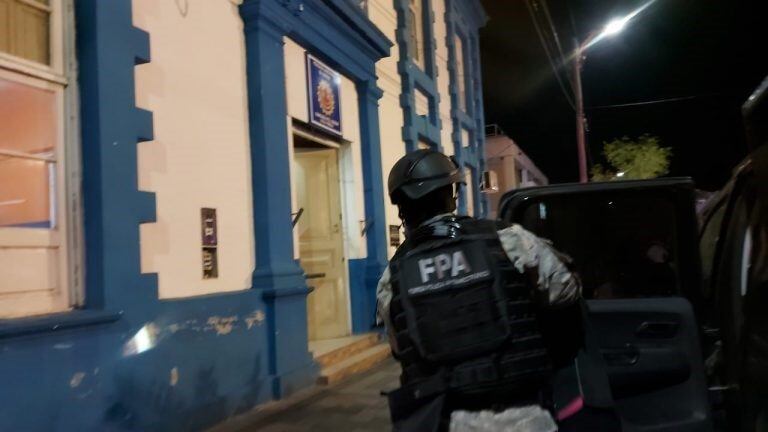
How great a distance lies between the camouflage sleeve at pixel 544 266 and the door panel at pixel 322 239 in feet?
22.1

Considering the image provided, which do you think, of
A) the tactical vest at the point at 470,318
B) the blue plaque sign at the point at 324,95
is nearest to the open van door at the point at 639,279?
the tactical vest at the point at 470,318

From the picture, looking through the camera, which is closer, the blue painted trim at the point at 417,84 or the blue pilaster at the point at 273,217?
the blue pilaster at the point at 273,217

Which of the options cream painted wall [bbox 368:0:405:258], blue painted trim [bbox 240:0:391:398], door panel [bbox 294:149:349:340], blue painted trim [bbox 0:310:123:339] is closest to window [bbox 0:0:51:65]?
blue painted trim [bbox 0:310:123:339]

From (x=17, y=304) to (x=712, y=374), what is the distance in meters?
3.91

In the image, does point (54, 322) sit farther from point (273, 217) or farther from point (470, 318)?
point (470, 318)

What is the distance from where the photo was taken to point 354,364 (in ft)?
24.2

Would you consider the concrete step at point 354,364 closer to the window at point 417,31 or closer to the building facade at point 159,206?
the building facade at point 159,206

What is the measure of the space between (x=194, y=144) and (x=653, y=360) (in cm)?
410

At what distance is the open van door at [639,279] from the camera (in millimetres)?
2762

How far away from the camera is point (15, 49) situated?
4.16 m

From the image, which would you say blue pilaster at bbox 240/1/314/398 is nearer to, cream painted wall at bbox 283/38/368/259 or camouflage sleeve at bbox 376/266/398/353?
cream painted wall at bbox 283/38/368/259

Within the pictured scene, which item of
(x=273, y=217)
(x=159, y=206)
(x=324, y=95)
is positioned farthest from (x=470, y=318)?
(x=324, y=95)

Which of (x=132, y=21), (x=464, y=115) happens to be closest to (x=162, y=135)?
(x=132, y=21)

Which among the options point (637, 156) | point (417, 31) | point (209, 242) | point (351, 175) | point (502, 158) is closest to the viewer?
point (209, 242)
